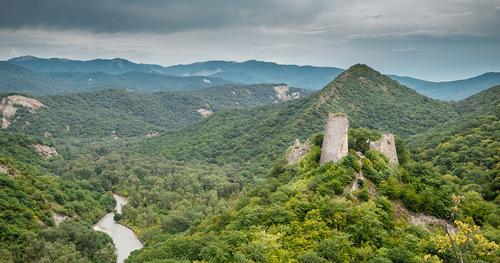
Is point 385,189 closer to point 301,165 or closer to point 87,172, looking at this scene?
point 301,165

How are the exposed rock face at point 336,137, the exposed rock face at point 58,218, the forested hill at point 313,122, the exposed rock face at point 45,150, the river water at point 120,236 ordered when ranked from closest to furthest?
the exposed rock face at point 336,137
the exposed rock face at point 58,218
the river water at point 120,236
the exposed rock face at point 45,150
the forested hill at point 313,122

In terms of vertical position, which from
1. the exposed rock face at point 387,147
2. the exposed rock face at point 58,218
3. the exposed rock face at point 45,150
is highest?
the exposed rock face at point 387,147

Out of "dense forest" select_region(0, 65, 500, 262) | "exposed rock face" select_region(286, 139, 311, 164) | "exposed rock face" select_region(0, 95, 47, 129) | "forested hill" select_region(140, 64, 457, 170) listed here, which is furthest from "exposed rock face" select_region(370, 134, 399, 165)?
"exposed rock face" select_region(0, 95, 47, 129)

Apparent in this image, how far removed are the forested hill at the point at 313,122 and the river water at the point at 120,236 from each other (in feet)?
161

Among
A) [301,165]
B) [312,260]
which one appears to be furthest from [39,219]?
[312,260]

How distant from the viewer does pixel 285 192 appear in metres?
35.8

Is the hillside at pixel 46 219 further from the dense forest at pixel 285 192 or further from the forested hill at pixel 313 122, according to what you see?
the forested hill at pixel 313 122

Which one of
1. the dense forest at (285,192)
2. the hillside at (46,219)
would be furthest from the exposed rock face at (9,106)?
the hillside at (46,219)

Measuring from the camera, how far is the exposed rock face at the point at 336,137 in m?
33.1

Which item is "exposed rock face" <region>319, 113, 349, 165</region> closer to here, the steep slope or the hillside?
the steep slope

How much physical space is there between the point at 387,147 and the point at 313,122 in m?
80.8

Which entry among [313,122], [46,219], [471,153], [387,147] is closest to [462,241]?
[387,147]

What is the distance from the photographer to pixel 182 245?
4109 centimetres

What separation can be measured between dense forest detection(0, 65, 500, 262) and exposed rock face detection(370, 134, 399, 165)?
1201 millimetres
